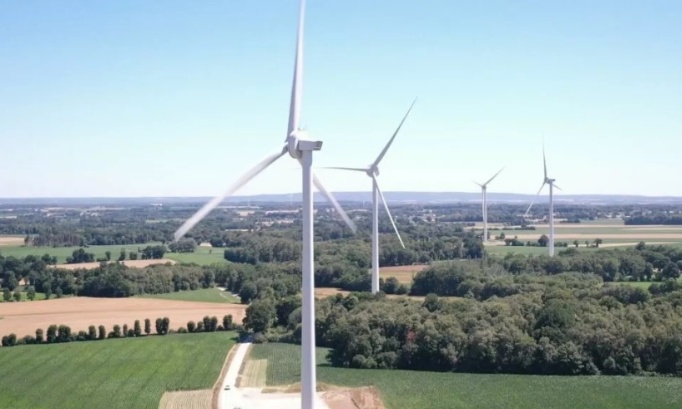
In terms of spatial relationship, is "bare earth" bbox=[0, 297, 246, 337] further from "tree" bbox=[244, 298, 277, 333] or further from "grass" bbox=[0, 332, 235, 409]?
"grass" bbox=[0, 332, 235, 409]

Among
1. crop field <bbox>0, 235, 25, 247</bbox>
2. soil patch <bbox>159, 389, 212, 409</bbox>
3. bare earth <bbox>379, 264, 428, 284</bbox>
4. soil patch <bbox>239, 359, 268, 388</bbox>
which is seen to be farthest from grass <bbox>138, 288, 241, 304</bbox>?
crop field <bbox>0, 235, 25, 247</bbox>

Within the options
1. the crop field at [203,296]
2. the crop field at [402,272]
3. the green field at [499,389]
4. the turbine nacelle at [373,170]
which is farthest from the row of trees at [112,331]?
the crop field at [402,272]

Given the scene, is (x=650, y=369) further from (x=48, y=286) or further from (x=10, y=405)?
(x=48, y=286)

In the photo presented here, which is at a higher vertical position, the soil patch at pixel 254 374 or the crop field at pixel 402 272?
the crop field at pixel 402 272

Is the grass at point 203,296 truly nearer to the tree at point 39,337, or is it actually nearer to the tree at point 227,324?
the tree at point 227,324

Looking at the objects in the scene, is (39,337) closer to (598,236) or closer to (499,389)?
(499,389)

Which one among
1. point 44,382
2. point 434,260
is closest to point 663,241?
point 434,260

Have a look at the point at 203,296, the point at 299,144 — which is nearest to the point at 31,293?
the point at 203,296

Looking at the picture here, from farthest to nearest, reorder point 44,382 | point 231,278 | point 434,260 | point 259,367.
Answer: point 434,260, point 231,278, point 259,367, point 44,382
